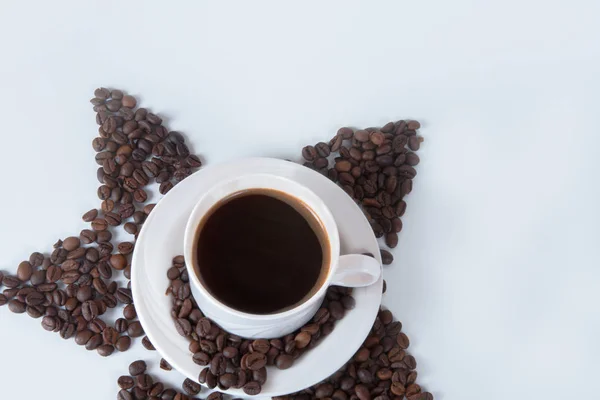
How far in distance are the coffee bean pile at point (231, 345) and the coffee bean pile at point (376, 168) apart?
31 centimetres

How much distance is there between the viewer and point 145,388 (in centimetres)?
154

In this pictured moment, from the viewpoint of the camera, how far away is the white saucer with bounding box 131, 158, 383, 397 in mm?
1384

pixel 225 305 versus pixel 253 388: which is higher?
pixel 225 305

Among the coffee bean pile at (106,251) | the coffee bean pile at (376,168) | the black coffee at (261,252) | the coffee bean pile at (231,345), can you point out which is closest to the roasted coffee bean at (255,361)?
the coffee bean pile at (231,345)

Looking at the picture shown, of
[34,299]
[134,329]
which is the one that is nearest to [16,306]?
[34,299]

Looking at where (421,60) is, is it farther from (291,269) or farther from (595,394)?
(595,394)

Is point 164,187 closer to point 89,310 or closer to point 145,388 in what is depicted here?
point 89,310

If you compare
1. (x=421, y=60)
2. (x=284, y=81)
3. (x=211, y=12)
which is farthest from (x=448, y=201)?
(x=211, y=12)

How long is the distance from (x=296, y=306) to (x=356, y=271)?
0.46 feet

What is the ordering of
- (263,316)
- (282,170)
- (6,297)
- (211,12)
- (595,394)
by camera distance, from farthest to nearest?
(211,12) → (595,394) → (6,297) → (282,170) → (263,316)

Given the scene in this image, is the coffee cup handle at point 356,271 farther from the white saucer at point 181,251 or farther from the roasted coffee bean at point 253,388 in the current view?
the roasted coffee bean at point 253,388

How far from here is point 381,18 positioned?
1.86 m

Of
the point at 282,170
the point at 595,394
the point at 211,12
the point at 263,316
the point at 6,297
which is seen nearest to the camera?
the point at 263,316

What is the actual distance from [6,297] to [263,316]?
0.73m
